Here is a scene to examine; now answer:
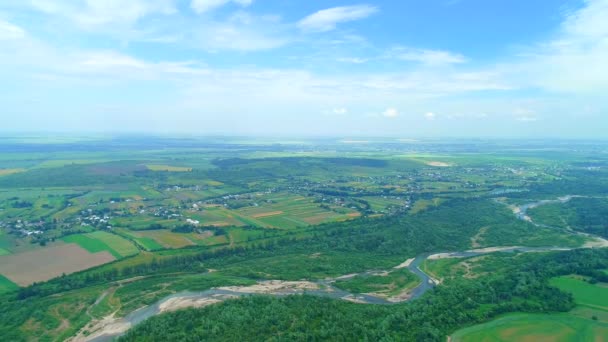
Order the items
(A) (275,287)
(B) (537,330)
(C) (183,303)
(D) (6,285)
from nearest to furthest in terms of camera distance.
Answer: (B) (537,330) → (C) (183,303) → (D) (6,285) → (A) (275,287)

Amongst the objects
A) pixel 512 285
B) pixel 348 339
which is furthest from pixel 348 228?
pixel 348 339

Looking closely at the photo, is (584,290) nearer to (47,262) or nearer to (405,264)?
(405,264)

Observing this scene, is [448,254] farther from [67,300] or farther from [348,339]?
[67,300]

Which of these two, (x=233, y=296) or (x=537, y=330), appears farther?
(x=233, y=296)

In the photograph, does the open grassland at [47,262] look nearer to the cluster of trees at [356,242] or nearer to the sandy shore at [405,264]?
the cluster of trees at [356,242]

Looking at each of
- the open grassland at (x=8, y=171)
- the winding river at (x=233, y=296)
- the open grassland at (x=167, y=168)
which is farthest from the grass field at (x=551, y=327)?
the open grassland at (x=8, y=171)

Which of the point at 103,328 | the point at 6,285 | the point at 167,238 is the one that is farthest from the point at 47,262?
the point at 103,328
